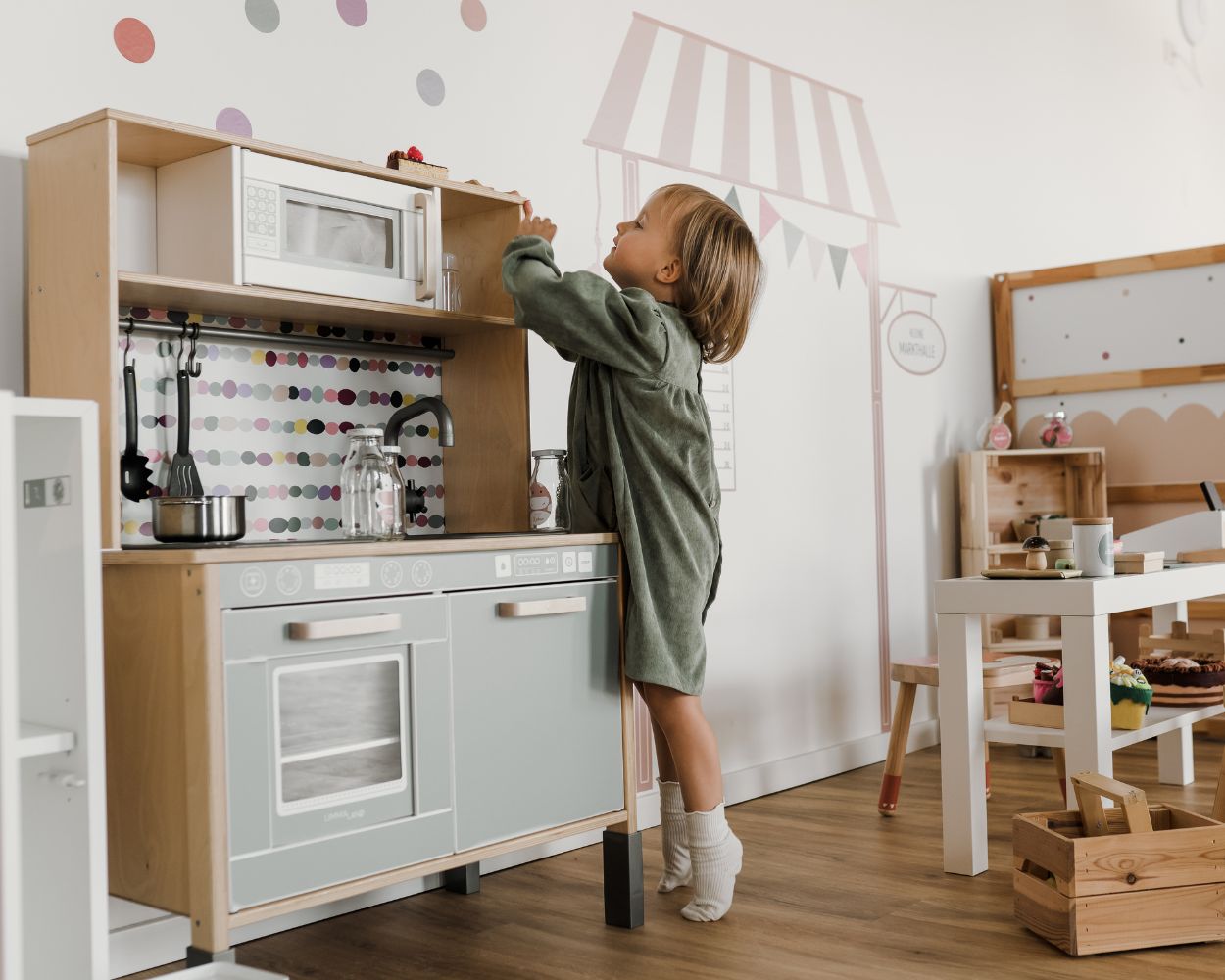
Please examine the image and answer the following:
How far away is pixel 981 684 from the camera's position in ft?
9.09

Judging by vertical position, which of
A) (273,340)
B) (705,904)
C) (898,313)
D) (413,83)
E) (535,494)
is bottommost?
(705,904)

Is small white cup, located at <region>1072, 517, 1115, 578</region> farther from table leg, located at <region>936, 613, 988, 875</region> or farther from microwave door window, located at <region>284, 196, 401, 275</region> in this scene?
microwave door window, located at <region>284, 196, 401, 275</region>

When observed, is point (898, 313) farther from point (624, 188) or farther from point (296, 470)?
point (296, 470)

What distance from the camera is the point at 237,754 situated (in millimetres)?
1881

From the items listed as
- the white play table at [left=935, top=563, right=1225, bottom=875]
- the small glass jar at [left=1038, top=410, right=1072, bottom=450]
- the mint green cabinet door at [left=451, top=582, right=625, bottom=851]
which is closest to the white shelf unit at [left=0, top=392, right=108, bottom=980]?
the mint green cabinet door at [left=451, top=582, right=625, bottom=851]

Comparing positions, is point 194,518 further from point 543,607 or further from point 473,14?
point 473,14

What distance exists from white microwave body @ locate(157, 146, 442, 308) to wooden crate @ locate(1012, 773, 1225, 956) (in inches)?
61.9

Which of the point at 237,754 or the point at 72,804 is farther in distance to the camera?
the point at 237,754

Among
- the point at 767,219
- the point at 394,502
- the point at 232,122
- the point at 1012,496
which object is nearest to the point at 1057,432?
the point at 1012,496

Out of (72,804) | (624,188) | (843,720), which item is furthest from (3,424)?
(843,720)

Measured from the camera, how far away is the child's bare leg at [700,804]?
8.17ft

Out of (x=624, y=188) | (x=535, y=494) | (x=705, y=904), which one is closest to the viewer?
(x=705, y=904)

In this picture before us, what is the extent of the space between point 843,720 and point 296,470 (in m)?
2.12

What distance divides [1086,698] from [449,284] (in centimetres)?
154
